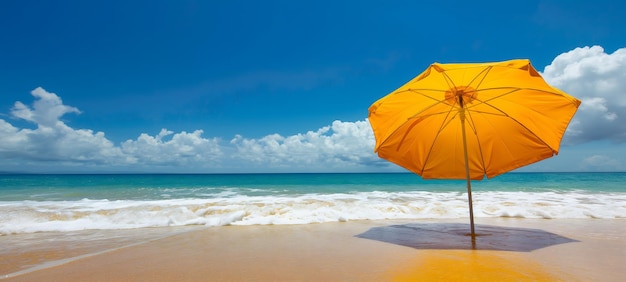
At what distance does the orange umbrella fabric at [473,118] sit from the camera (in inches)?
166

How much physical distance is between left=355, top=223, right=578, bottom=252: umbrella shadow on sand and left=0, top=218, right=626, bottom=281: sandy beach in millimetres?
16

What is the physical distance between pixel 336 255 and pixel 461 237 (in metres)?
2.45

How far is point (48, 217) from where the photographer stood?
7.64 metres

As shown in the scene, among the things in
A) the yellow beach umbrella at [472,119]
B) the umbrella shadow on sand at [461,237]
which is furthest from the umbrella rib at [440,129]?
the umbrella shadow on sand at [461,237]

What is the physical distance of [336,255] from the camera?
4.07 metres

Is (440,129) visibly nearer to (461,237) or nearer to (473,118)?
(473,118)

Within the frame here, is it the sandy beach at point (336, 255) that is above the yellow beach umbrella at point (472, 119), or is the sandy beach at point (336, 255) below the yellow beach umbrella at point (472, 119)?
below

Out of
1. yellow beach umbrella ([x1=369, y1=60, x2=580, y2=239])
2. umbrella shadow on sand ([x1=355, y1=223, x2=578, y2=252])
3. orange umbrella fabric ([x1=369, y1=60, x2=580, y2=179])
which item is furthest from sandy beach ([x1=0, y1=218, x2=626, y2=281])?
orange umbrella fabric ([x1=369, y1=60, x2=580, y2=179])

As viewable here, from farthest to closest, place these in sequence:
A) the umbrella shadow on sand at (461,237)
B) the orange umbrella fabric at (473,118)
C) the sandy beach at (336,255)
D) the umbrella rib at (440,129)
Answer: the umbrella rib at (440,129) < the umbrella shadow on sand at (461,237) < the orange umbrella fabric at (473,118) < the sandy beach at (336,255)

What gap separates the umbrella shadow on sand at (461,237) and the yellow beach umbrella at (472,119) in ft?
1.35

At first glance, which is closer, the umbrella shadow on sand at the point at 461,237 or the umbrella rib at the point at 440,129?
the umbrella shadow on sand at the point at 461,237

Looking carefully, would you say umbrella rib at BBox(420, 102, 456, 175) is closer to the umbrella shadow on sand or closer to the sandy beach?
the umbrella shadow on sand

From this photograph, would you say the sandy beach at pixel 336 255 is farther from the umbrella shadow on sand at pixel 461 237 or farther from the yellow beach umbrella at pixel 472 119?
the yellow beach umbrella at pixel 472 119

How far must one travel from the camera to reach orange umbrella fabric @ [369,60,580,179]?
4.21 metres
